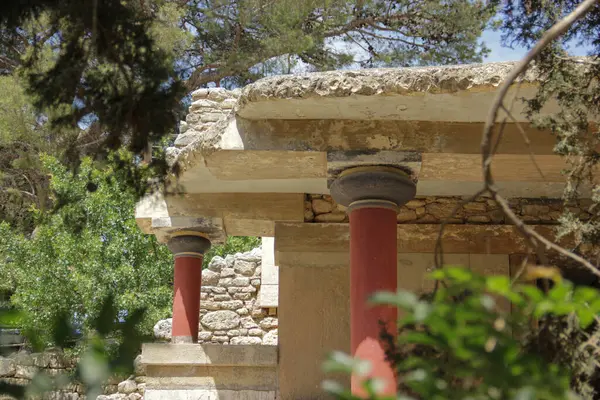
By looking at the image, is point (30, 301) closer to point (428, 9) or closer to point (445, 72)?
point (428, 9)

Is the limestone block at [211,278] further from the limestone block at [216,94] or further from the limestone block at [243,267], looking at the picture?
the limestone block at [216,94]

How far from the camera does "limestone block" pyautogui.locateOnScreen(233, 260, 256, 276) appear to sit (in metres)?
10.6

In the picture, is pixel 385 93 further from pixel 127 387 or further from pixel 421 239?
pixel 127 387

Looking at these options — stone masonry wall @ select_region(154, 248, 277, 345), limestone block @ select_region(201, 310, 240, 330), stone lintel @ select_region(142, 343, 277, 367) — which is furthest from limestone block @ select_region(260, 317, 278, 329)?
stone lintel @ select_region(142, 343, 277, 367)

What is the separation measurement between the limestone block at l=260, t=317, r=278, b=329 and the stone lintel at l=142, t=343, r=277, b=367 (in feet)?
9.18

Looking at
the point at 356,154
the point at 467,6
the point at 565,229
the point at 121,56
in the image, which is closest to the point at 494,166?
the point at 356,154

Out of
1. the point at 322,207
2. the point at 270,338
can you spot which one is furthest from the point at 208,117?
the point at 270,338

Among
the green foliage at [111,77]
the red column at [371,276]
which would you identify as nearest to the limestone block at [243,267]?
the red column at [371,276]

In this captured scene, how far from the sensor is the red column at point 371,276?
221 inches

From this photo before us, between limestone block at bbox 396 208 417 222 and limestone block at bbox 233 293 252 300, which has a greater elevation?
limestone block at bbox 396 208 417 222

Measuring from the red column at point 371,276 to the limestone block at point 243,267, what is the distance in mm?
4682

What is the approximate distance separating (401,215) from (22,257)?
32.8ft

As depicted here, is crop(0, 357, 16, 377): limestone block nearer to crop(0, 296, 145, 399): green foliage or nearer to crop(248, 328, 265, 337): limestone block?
crop(248, 328, 265, 337): limestone block

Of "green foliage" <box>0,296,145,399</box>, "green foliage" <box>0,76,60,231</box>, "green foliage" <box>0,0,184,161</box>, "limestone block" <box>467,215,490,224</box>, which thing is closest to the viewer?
"green foliage" <box>0,296,145,399</box>
